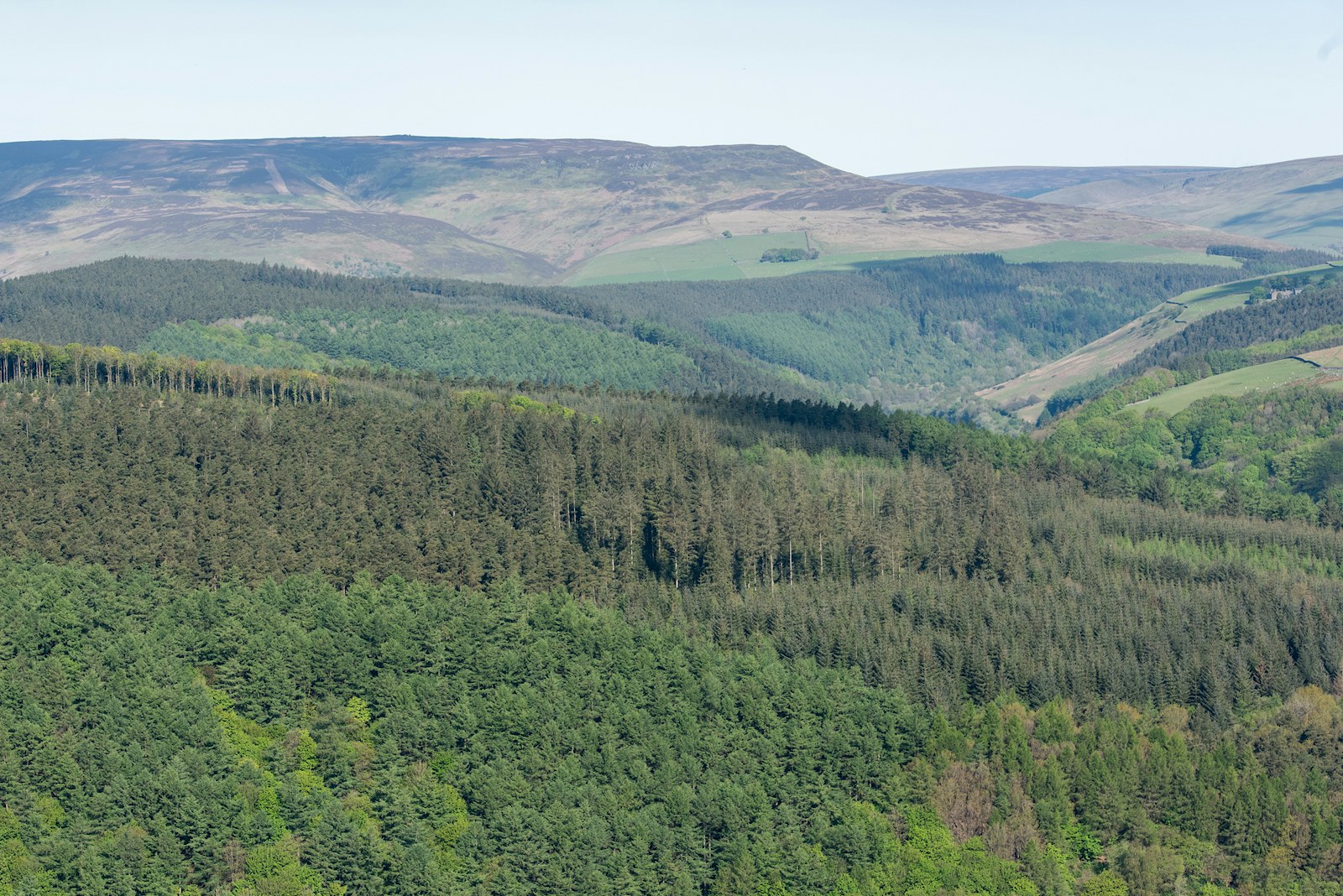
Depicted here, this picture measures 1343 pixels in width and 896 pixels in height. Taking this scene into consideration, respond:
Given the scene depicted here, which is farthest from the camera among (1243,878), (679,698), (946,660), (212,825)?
(946,660)

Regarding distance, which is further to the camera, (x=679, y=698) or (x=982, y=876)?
(x=679, y=698)

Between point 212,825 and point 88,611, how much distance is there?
43142 mm

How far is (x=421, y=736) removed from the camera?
15300 cm

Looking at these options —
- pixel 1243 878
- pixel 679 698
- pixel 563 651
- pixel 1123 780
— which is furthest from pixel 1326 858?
pixel 563 651

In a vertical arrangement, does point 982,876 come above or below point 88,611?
below

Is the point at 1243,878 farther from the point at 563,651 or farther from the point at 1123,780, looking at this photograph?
the point at 563,651

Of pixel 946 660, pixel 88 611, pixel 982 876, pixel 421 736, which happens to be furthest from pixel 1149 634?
pixel 88 611

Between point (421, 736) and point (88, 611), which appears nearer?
point (421, 736)

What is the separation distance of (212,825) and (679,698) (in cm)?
4741

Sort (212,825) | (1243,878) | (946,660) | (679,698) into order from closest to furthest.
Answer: (212,825)
(1243,878)
(679,698)
(946,660)

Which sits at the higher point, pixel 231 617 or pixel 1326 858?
pixel 231 617

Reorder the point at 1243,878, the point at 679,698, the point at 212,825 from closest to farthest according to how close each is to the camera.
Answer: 1. the point at 212,825
2. the point at 1243,878
3. the point at 679,698

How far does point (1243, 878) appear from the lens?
145 meters

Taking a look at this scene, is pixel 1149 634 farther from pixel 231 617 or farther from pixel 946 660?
pixel 231 617
